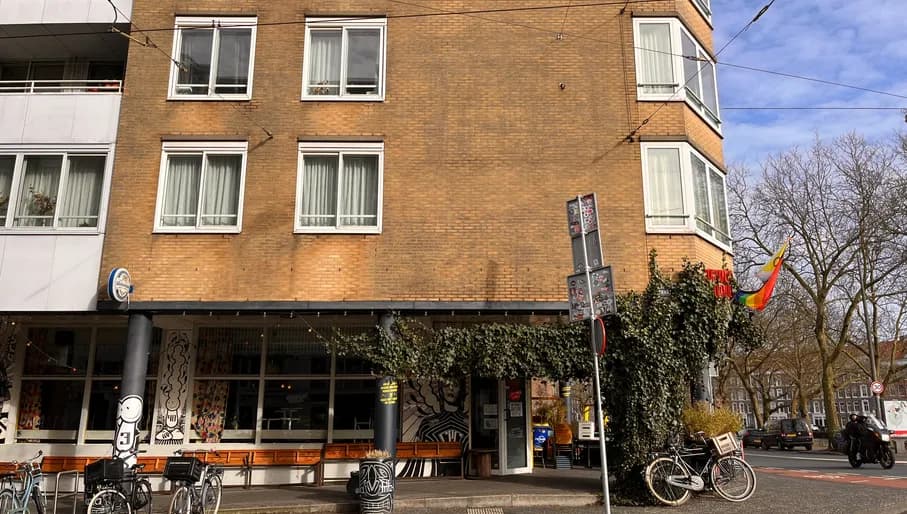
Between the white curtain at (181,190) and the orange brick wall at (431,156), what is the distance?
0.29 meters

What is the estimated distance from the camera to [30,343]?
46.4 feet

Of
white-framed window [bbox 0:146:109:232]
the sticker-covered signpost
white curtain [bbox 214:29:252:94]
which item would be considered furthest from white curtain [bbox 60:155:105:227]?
the sticker-covered signpost

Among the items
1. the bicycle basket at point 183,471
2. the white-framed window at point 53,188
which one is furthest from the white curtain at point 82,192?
the bicycle basket at point 183,471

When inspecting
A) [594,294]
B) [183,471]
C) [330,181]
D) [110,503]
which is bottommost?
[110,503]

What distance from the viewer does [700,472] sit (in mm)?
10539

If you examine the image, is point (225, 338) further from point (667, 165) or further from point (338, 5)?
point (667, 165)

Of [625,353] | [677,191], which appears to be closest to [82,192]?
[625,353]

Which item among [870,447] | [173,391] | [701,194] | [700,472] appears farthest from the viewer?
[870,447]

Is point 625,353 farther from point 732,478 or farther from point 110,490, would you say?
point 110,490

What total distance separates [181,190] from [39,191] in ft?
8.98

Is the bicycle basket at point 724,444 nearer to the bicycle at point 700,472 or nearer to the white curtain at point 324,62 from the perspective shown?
the bicycle at point 700,472

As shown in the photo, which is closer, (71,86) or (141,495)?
(141,495)

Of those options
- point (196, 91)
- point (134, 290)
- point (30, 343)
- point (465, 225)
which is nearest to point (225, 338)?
point (134, 290)

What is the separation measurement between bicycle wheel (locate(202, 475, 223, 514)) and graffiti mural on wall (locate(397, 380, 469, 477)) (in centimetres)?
470
